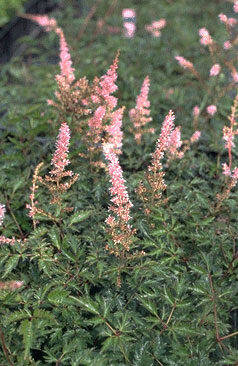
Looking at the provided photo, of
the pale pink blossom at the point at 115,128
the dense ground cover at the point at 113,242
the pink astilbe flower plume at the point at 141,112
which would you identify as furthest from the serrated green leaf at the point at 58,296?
the pink astilbe flower plume at the point at 141,112

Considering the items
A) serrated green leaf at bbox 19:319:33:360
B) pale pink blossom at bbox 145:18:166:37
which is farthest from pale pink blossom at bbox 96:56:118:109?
pale pink blossom at bbox 145:18:166:37

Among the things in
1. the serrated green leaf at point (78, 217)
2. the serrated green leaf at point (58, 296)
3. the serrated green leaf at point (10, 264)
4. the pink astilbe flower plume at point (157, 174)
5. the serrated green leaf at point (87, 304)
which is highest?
the pink astilbe flower plume at point (157, 174)

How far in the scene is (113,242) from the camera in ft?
7.30

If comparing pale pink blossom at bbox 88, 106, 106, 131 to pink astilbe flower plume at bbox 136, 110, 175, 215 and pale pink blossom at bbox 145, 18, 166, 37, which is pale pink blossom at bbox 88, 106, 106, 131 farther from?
pale pink blossom at bbox 145, 18, 166, 37

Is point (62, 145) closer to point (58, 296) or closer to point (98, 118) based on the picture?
point (98, 118)

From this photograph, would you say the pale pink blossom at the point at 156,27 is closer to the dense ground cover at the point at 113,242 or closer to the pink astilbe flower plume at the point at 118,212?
the dense ground cover at the point at 113,242

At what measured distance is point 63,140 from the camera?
2.12 meters

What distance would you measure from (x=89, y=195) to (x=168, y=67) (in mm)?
2534

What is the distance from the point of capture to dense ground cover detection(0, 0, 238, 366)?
1975 millimetres

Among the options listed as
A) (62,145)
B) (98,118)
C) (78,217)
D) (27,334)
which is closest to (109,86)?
(98,118)

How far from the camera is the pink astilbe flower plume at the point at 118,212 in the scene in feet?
6.62

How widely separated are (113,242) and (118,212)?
20 cm

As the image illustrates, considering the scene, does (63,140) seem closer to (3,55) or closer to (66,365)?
(66,365)

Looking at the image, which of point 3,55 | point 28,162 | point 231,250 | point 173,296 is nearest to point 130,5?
point 3,55
